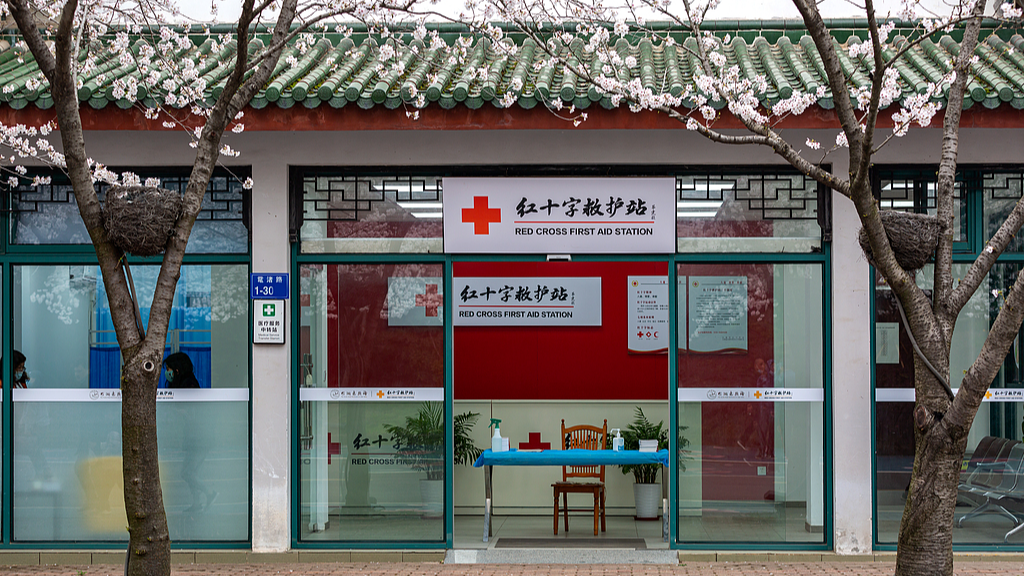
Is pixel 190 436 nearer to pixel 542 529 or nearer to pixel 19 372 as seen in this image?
pixel 19 372

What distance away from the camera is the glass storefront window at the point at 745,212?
7859 mm

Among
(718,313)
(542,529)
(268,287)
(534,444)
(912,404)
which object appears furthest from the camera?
(534,444)

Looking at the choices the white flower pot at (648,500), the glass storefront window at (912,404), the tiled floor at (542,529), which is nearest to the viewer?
the glass storefront window at (912,404)

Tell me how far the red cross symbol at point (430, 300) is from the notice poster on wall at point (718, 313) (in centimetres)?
220

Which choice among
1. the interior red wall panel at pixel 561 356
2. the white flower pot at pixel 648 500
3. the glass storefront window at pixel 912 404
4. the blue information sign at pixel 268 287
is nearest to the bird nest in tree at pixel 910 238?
the glass storefront window at pixel 912 404

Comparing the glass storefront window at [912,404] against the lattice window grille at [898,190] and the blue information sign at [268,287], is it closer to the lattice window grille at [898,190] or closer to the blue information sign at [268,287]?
the lattice window grille at [898,190]

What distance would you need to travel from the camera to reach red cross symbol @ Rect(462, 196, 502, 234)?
787cm

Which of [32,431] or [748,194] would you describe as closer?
[748,194]

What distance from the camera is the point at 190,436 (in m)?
8.01

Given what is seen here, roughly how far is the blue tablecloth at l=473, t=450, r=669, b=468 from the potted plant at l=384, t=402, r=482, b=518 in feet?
2.88

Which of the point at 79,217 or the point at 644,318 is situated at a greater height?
the point at 79,217

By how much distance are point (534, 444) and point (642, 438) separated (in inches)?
54.8

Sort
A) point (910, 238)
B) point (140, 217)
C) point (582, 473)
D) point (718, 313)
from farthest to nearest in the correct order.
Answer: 1. point (582, 473)
2. point (718, 313)
3. point (140, 217)
4. point (910, 238)

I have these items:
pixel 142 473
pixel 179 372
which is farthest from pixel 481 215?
pixel 142 473
